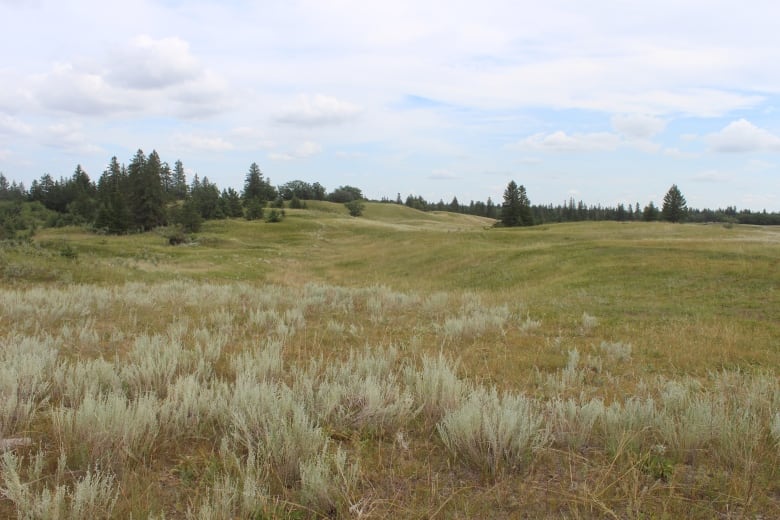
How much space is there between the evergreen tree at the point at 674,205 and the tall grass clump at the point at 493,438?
3745 inches

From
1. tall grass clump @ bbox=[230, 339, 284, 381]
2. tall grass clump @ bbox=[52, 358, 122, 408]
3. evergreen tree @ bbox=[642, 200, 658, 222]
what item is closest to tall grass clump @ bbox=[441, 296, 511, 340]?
tall grass clump @ bbox=[230, 339, 284, 381]

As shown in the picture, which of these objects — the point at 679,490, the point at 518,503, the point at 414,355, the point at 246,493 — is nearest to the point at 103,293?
the point at 414,355

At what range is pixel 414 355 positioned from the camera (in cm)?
627

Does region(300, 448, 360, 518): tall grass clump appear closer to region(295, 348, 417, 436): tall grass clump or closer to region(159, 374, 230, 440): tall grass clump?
region(295, 348, 417, 436): tall grass clump

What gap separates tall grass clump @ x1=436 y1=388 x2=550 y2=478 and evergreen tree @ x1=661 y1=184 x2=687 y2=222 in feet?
312

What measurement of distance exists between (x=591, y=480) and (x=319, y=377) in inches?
111

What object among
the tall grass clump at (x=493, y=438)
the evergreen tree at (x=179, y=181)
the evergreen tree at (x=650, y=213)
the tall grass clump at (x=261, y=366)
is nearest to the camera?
the tall grass clump at (x=493, y=438)

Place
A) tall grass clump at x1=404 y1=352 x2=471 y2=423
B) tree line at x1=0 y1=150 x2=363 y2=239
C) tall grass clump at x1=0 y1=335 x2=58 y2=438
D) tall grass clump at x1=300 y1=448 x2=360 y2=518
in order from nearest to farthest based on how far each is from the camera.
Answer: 1. tall grass clump at x1=300 y1=448 x2=360 y2=518
2. tall grass clump at x1=0 y1=335 x2=58 y2=438
3. tall grass clump at x1=404 y1=352 x2=471 y2=423
4. tree line at x1=0 y1=150 x2=363 y2=239

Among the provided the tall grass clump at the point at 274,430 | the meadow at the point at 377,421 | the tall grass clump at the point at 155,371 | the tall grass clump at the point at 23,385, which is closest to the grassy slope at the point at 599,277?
the meadow at the point at 377,421

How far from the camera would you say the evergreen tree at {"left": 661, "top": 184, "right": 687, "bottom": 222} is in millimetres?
82119

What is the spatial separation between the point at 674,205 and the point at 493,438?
95822mm

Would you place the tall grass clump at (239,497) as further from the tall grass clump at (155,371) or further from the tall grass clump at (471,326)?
the tall grass clump at (471,326)

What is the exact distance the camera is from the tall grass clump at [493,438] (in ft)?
10.5

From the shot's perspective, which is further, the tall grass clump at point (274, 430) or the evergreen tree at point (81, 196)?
the evergreen tree at point (81, 196)
